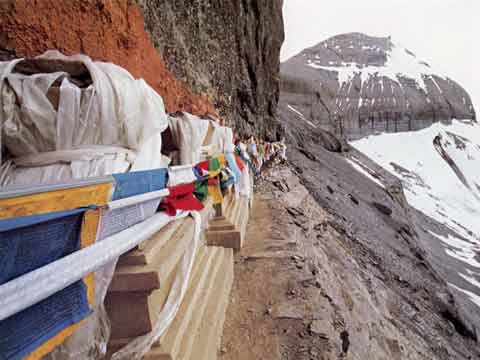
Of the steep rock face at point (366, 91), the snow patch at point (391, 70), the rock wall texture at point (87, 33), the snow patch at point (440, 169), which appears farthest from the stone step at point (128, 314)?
the snow patch at point (391, 70)

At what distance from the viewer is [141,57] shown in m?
4.61

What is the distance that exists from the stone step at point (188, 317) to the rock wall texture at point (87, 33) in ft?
9.14

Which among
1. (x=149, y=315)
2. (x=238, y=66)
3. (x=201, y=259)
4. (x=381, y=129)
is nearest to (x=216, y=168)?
(x=201, y=259)

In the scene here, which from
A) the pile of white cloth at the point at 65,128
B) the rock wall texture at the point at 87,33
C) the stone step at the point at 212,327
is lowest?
the stone step at the point at 212,327

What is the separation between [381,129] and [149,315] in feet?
186

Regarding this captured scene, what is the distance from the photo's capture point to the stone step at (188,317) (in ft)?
4.17

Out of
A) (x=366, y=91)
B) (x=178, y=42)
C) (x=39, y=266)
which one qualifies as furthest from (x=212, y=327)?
(x=366, y=91)

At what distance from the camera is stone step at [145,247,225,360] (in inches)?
50.0

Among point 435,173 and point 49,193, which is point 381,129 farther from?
point 49,193

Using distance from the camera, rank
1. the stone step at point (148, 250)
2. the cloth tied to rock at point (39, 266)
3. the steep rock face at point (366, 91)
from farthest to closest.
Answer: the steep rock face at point (366, 91)
the stone step at point (148, 250)
the cloth tied to rock at point (39, 266)

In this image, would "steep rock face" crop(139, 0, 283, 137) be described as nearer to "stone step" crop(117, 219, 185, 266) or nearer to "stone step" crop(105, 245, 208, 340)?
"stone step" crop(117, 219, 185, 266)

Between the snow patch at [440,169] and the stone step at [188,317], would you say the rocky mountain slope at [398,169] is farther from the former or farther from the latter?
the stone step at [188,317]

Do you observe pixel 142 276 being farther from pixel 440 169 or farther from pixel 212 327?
pixel 440 169

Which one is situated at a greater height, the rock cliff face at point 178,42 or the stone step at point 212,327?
the rock cliff face at point 178,42
